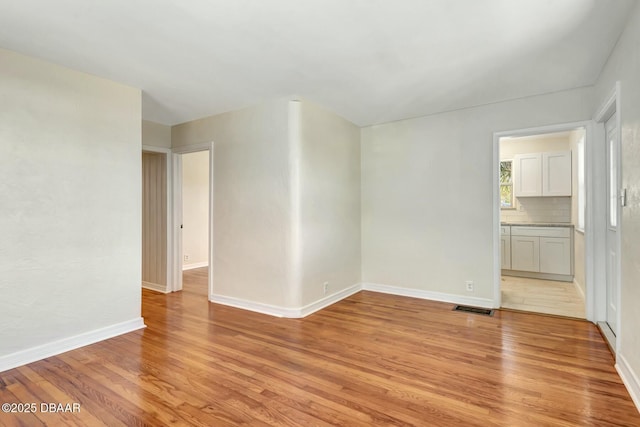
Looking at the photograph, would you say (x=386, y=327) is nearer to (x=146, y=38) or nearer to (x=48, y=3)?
(x=146, y=38)

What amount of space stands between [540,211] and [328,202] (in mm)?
4332

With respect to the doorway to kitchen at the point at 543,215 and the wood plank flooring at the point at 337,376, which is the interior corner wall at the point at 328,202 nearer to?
the wood plank flooring at the point at 337,376

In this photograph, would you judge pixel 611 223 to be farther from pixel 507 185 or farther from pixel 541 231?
pixel 507 185

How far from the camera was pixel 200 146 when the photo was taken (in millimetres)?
4387

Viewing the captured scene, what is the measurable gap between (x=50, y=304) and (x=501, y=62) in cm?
421

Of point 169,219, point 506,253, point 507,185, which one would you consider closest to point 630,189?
point 506,253

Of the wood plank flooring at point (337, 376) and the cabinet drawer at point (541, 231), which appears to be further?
the cabinet drawer at point (541, 231)

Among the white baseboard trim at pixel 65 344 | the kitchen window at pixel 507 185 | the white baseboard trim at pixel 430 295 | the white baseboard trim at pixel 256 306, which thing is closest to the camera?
the white baseboard trim at pixel 65 344

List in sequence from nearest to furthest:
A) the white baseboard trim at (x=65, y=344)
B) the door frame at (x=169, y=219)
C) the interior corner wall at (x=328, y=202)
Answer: the white baseboard trim at (x=65, y=344)
the interior corner wall at (x=328, y=202)
the door frame at (x=169, y=219)

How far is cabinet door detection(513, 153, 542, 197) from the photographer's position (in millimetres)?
5801

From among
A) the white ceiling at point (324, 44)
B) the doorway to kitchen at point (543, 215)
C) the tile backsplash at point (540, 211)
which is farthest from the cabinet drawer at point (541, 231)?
the white ceiling at point (324, 44)

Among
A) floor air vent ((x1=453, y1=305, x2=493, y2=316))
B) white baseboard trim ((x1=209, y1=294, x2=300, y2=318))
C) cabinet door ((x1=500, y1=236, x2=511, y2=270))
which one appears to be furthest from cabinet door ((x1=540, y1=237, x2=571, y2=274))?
white baseboard trim ((x1=209, y1=294, x2=300, y2=318))

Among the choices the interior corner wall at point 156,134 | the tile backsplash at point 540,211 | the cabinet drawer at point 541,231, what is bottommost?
the cabinet drawer at point 541,231

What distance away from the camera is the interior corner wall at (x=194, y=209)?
670 centimetres
